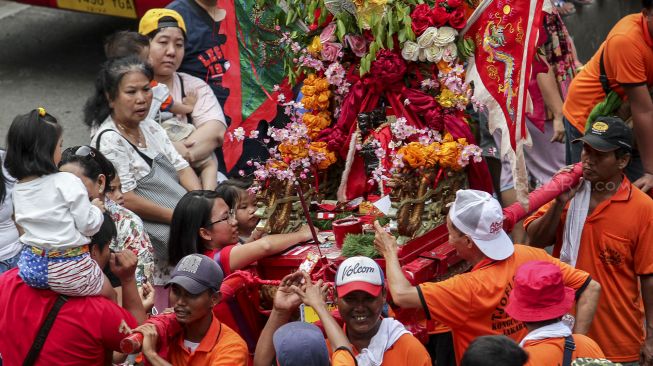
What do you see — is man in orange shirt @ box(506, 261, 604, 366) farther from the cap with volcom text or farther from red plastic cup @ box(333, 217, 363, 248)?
red plastic cup @ box(333, 217, 363, 248)

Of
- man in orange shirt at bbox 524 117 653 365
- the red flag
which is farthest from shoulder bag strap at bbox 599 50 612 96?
man in orange shirt at bbox 524 117 653 365

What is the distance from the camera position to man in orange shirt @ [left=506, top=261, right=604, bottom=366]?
4961mm

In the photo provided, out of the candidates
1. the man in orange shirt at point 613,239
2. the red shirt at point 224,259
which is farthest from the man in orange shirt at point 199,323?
the man in orange shirt at point 613,239

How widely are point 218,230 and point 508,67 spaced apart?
6.25ft

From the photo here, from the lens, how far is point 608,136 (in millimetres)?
6215

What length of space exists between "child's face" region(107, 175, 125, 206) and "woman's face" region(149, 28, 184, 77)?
6.02 feet

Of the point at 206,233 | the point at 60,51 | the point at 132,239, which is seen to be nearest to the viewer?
the point at 206,233

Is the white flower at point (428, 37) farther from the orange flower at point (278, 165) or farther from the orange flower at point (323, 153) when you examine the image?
the orange flower at point (278, 165)

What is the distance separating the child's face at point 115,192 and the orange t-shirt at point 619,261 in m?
2.66

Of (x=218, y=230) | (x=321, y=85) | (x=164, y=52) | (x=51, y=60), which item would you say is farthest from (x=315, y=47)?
(x=51, y=60)

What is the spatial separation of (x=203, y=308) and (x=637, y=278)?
8.11 ft

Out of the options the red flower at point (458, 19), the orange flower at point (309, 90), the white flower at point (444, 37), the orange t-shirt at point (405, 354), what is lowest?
the orange t-shirt at point (405, 354)

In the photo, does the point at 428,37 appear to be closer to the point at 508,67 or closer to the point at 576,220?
the point at 508,67

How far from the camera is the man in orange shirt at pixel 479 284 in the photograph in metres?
5.48
